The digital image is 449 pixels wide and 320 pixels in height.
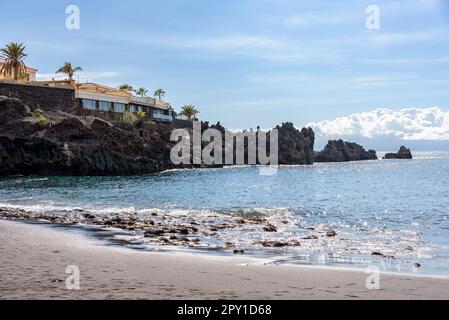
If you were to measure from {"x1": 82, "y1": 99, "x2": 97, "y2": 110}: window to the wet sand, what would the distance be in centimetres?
9771

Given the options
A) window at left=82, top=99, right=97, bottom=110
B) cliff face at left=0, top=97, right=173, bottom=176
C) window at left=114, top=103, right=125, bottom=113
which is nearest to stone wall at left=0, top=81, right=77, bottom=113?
cliff face at left=0, top=97, right=173, bottom=176

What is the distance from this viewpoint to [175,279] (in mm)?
12234

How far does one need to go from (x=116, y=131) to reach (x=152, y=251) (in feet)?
272

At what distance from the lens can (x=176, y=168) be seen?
121m

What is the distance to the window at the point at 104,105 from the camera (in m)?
117

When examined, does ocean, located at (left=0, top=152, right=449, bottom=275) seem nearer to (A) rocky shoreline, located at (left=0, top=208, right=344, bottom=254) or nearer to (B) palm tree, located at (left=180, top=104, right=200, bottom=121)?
(A) rocky shoreline, located at (left=0, top=208, right=344, bottom=254)

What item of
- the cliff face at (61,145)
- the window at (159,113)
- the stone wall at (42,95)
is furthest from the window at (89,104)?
the window at (159,113)

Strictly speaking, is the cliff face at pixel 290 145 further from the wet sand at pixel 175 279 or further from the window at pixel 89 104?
the wet sand at pixel 175 279

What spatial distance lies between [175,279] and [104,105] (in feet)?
366

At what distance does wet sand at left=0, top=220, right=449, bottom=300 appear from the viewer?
34.2 ft

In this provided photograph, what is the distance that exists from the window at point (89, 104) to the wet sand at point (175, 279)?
9771 cm

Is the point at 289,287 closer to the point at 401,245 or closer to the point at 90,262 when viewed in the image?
the point at 90,262

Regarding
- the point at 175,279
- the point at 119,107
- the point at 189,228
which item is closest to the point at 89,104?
the point at 119,107
